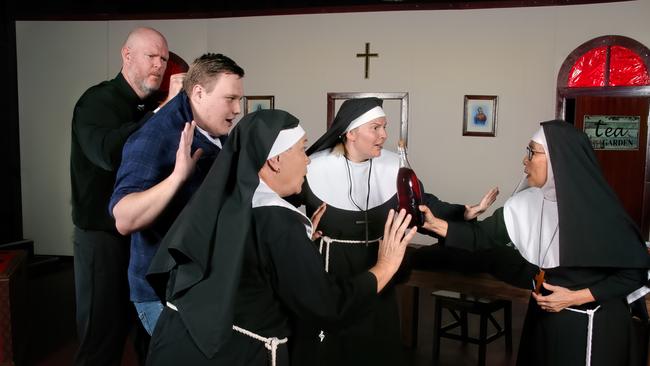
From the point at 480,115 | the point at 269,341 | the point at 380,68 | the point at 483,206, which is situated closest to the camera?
the point at 269,341

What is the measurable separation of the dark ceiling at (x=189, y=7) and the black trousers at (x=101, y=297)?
16.8 feet

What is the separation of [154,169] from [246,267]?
61 centimetres

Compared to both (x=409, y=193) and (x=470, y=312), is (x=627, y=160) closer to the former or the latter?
(x=470, y=312)

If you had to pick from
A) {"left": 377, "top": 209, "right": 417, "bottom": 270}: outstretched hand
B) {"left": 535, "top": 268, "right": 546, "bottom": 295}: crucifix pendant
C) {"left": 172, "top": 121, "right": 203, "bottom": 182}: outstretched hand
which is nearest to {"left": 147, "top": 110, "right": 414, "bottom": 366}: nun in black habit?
{"left": 377, "top": 209, "right": 417, "bottom": 270}: outstretched hand

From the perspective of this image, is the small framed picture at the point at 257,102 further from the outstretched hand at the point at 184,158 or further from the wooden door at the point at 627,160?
the outstretched hand at the point at 184,158

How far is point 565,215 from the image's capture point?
2221 mm

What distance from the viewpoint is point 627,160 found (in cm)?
666

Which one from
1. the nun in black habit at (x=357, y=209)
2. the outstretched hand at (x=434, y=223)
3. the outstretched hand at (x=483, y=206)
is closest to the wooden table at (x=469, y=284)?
the nun in black habit at (x=357, y=209)

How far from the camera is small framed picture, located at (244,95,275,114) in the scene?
24.9 ft

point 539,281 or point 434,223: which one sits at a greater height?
point 434,223

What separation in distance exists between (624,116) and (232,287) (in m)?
6.08

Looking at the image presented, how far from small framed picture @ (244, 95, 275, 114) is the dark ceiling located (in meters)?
1.01

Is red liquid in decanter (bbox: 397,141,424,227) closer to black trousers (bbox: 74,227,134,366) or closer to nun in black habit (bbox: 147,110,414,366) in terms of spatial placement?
nun in black habit (bbox: 147,110,414,366)

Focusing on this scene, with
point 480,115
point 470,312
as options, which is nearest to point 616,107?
point 480,115
